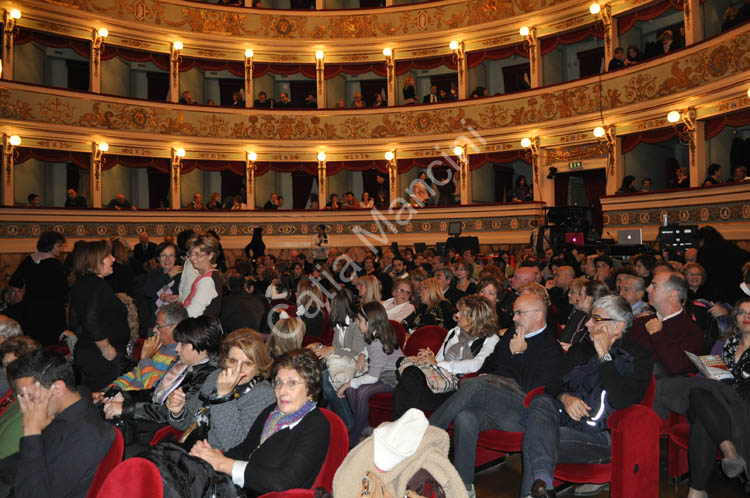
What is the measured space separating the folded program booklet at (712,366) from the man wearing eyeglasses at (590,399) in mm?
520

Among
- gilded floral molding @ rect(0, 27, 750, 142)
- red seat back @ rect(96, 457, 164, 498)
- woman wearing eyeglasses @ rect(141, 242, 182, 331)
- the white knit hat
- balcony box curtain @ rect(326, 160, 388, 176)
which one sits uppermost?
gilded floral molding @ rect(0, 27, 750, 142)

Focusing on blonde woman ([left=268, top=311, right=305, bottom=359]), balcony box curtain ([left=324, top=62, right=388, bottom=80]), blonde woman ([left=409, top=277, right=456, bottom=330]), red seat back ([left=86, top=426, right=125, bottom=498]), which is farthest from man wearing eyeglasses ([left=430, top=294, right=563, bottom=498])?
balcony box curtain ([left=324, top=62, right=388, bottom=80])

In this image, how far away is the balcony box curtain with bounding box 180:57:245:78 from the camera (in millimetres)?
16422

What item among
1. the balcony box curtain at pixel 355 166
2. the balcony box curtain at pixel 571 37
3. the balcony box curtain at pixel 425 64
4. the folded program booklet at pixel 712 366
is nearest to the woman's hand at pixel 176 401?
the folded program booklet at pixel 712 366

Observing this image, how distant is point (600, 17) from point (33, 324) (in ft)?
44.2

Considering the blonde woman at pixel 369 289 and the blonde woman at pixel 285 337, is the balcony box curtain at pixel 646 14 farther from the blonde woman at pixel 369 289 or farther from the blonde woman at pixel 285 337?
the blonde woman at pixel 285 337

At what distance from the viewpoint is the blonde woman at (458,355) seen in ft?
12.7

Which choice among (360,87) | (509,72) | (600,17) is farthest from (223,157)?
(600,17)

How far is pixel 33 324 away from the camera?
5.11 m

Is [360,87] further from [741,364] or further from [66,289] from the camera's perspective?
[741,364]

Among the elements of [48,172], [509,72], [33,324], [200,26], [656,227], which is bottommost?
[33,324]

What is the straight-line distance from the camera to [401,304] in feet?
19.4

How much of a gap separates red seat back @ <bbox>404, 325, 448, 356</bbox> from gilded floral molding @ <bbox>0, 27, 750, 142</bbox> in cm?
889

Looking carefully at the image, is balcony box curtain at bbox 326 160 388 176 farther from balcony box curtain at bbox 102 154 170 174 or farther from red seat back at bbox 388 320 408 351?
red seat back at bbox 388 320 408 351
